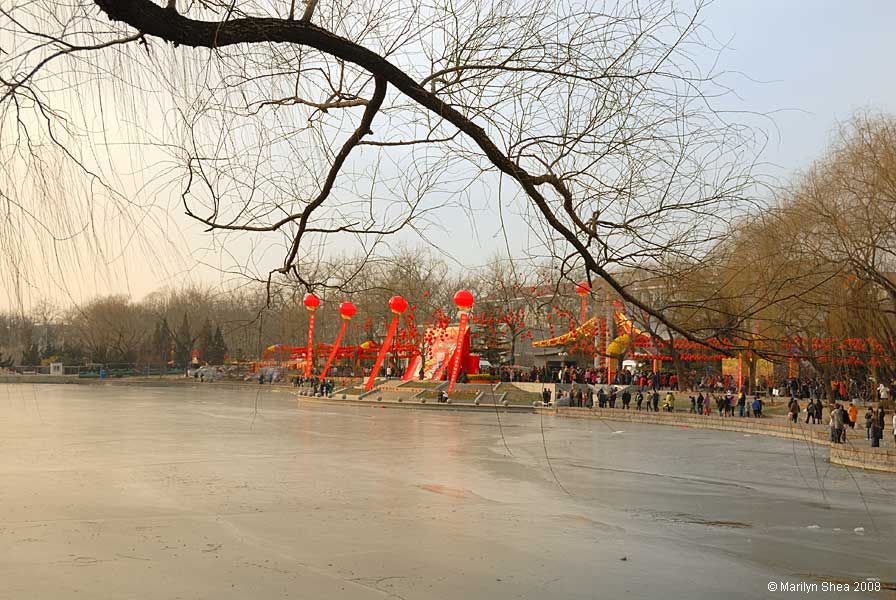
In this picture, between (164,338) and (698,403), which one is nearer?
(164,338)

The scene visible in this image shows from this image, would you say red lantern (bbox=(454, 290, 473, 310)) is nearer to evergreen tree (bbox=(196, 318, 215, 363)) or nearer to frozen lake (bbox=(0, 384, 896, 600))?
frozen lake (bbox=(0, 384, 896, 600))

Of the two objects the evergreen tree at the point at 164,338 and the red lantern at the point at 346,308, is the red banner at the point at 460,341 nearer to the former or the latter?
the evergreen tree at the point at 164,338

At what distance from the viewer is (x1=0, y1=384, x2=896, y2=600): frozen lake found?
760 centimetres

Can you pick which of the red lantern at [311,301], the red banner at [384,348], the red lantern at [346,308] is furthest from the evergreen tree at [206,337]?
the red banner at [384,348]

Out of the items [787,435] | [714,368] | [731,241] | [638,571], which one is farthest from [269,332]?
[714,368]

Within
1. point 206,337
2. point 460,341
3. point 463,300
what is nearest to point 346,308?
point 206,337

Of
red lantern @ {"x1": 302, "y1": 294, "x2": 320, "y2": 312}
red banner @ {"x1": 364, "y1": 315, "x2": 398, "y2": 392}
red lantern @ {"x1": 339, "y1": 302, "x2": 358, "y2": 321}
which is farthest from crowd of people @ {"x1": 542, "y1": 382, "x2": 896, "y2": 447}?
red lantern @ {"x1": 302, "y1": 294, "x2": 320, "y2": 312}

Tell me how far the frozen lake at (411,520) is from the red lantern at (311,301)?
0.60 m

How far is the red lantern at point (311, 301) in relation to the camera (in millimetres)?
4352

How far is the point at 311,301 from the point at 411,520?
20.4ft

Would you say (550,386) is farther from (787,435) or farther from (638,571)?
(638,571)

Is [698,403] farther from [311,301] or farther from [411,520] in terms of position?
[311,301]

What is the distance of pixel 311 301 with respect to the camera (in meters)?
4.79

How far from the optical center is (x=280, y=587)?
7.27 metres
